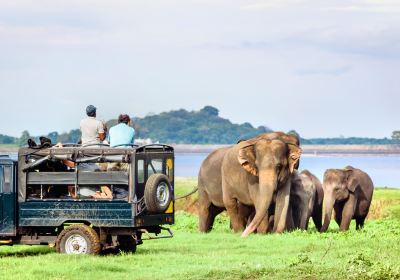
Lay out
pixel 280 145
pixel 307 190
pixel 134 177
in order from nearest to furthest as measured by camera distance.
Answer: pixel 134 177 < pixel 280 145 < pixel 307 190

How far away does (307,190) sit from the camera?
36.5m

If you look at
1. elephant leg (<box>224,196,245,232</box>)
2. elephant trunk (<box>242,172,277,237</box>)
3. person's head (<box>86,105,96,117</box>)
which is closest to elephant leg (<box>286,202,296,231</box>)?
elephant leg (<box>224,196,245,232</box>)

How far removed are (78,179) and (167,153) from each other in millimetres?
2091

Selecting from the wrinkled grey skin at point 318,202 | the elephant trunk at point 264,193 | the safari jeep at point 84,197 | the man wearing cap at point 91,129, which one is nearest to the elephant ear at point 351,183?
the wrinkled grey skin at point 318,202

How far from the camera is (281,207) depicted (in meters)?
31.5

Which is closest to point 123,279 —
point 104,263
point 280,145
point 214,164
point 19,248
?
point 104,263

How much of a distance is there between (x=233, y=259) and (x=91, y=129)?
14.3ft

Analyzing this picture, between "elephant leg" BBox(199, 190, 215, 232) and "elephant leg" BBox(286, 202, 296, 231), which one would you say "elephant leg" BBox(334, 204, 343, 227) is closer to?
"elephant leg" BBox(199, 190, 215, 232)

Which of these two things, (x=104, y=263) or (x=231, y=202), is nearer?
(x=104, y=263)

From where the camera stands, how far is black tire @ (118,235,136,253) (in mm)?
25078

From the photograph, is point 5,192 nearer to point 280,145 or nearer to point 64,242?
point 64,242

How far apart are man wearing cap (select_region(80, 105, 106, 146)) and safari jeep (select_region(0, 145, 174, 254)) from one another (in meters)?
0.80

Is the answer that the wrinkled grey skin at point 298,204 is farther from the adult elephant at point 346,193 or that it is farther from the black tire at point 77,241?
the black tire at point 77,241

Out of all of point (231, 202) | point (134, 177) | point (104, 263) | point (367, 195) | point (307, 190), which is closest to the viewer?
point (104, 263)
